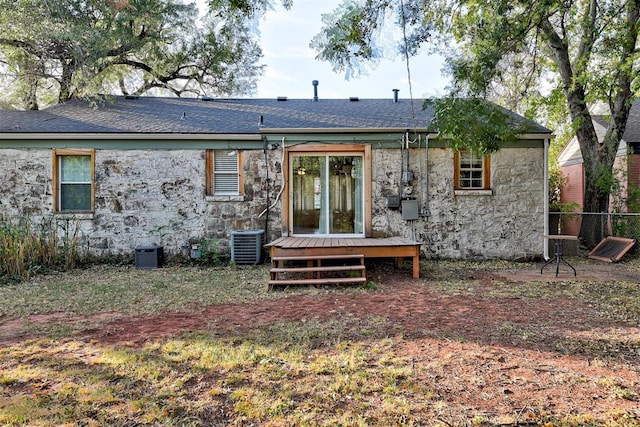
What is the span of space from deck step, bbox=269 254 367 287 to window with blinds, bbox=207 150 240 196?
255 centimetres

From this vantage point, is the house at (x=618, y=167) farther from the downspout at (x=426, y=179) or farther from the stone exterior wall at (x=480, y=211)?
the downspout at (x=426, y=179)

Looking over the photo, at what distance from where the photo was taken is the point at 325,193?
27.1 feet

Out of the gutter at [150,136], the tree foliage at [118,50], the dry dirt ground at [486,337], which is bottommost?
the dry dirt ground at [486,337]

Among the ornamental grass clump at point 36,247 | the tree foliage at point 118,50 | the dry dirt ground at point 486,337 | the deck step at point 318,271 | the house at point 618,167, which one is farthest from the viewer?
the house at point 618,167

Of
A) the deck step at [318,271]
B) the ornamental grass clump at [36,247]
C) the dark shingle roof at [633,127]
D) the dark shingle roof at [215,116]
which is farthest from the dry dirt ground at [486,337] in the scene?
the dark shingle roof at [633,127]

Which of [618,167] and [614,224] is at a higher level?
[618,167]

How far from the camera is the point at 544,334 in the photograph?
3.75m

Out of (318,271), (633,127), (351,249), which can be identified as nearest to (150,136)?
(318,271)

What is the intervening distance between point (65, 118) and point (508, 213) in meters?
10.3

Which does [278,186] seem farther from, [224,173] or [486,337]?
[486,337]

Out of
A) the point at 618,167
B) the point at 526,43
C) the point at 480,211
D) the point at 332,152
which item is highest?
the point at 526,43

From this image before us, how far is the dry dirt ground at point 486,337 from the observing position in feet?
8.29

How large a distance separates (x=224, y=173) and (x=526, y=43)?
275 inches

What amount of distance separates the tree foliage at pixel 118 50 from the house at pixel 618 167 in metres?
10.9
